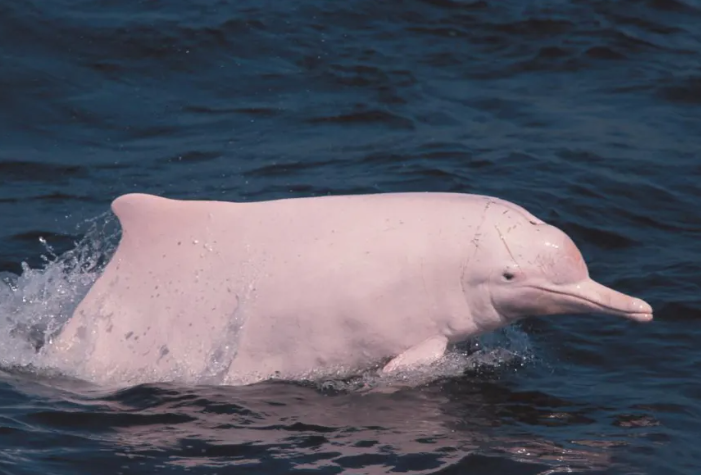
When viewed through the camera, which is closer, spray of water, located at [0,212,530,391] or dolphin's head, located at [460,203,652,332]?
dolphin's head, located at [460,203,652,332]

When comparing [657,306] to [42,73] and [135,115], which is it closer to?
[135,115]

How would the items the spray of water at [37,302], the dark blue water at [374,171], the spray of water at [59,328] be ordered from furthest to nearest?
the spray of water at [37,302] → the spray of water at [59,328] → the dark blue water at [374,171]

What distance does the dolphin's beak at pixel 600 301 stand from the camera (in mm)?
10852

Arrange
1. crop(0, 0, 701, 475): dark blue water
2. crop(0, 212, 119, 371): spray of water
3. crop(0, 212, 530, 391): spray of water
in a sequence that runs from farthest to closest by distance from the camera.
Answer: crop(0, 212, 119, 371): spray of water
crop(0, 212, 530, 391): spray of water
crop(0, 0, 701, 475): dark blue water

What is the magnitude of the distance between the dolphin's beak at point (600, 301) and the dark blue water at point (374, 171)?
0.72 metres

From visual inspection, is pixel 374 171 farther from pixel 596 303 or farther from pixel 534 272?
pixel 596 303

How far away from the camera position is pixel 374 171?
16.7 m

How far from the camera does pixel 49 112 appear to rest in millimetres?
18469

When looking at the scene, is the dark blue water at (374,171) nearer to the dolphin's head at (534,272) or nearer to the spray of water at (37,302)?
the spray of water at (37,302)

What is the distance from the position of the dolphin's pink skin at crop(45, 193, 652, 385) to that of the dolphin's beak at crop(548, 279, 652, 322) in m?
0.01

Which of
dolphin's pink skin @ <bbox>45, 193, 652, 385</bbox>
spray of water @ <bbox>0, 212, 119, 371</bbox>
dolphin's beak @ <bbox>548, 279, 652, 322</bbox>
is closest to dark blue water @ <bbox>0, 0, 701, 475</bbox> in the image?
spray of water @ <bbox>0, 212, 119, 371</bbox>

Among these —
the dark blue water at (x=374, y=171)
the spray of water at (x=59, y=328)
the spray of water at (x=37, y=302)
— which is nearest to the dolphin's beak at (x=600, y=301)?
the dark blue water at (x=374, y=171)

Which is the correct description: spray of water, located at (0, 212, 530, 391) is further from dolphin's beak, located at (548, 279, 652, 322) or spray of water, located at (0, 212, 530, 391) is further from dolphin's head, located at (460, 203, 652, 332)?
dolphin's beak, located at (548, 279, 652, 322)

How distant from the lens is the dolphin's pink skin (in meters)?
10.8
